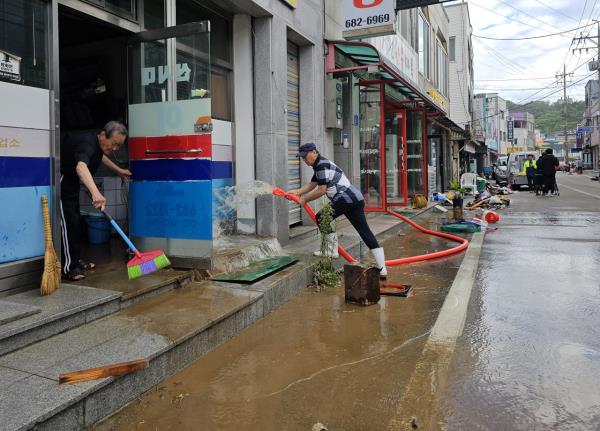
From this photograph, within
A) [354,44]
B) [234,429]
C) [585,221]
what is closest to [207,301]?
[234,429]

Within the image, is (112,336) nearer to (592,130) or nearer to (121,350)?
(121,350)

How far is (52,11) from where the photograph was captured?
14.2ft

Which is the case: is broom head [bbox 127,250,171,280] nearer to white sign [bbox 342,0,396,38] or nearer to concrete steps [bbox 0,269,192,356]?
concrete steps [bbox 0,269,192,356]

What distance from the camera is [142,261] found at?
4965 mm

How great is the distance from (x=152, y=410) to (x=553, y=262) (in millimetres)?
6099

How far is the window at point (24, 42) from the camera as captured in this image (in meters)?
4.02

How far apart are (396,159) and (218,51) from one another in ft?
25.7

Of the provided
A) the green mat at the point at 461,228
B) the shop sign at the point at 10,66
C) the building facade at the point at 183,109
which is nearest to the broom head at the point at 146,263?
the building facade at the point at 183,109

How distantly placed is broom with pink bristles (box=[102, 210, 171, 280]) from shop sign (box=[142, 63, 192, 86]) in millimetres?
1543

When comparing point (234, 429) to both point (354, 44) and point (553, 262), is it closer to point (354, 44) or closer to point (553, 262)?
point (553, 262)

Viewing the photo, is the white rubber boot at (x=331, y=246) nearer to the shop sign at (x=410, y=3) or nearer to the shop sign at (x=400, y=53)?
the shop sign at (x=410, y=3)

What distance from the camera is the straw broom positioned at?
3.99 m

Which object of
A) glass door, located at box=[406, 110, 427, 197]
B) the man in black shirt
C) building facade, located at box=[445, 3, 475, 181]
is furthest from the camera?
building facade, located at box=[445, 3, 475, 181]

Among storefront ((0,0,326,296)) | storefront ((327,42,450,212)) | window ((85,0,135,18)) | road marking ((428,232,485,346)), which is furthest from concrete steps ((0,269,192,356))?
storefront ((327,42,450,212))
